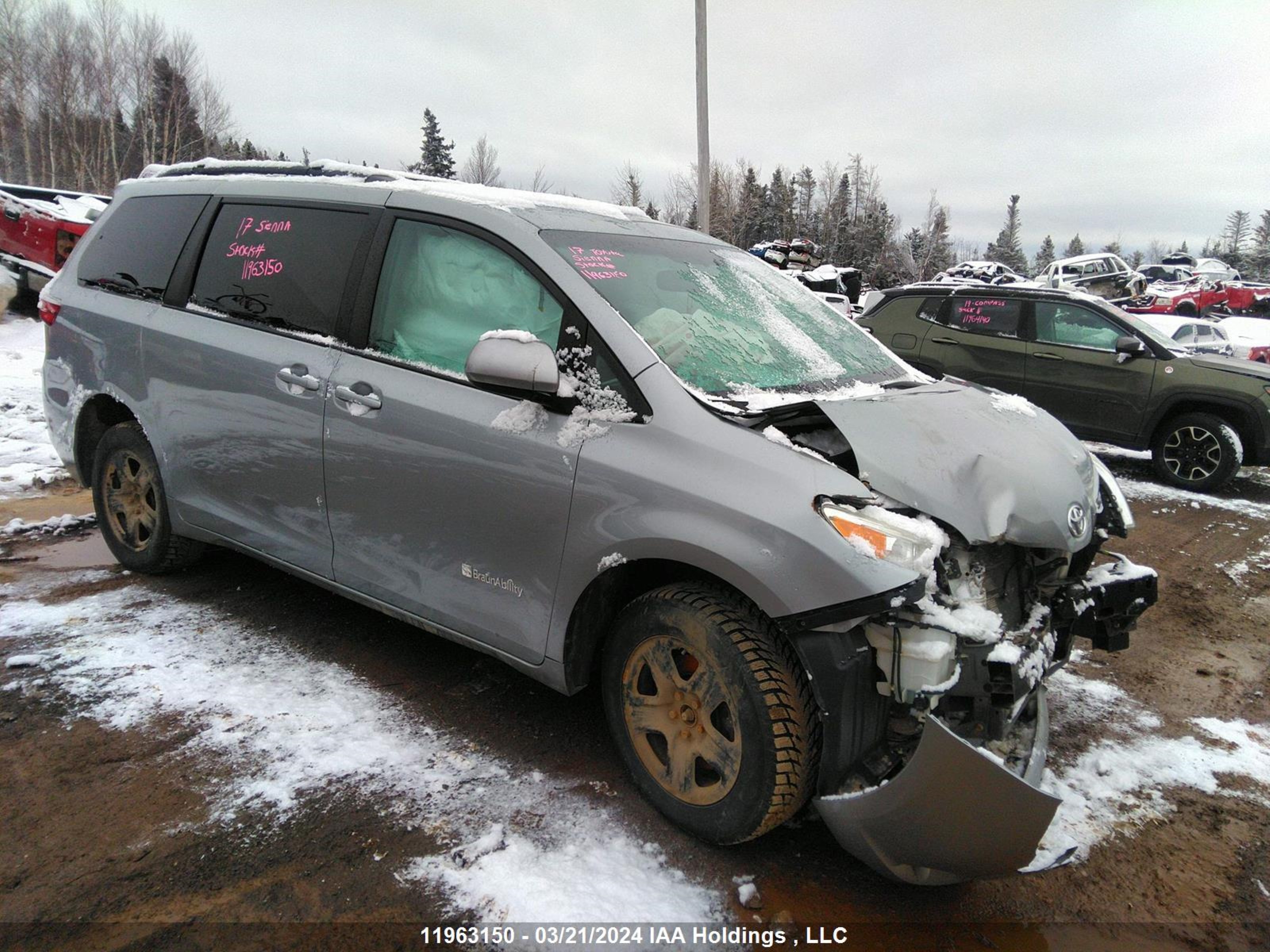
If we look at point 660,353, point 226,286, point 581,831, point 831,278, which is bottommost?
point 581,831

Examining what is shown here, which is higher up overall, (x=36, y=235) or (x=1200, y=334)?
(x=36, y=235)

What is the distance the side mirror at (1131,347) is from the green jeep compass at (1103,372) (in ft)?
0.04

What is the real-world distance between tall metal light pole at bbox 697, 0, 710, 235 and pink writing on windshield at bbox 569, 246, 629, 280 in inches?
373

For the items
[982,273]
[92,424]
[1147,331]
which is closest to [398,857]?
[92,424]

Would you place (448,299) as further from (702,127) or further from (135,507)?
(702,127)

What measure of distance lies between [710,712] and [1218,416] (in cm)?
752

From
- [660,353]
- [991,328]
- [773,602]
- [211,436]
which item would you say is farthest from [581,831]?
[991,328]

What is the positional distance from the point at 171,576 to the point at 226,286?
65.4 inches

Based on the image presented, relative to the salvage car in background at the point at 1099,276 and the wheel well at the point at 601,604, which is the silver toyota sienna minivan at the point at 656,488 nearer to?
the wheel well at the point at 601,604

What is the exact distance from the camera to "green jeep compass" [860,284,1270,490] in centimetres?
731

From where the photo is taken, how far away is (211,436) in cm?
345

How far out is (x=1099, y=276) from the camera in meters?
23.4

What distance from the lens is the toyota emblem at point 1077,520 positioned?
2373 millimetres

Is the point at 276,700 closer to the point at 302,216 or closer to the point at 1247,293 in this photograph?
the point at 302,216
